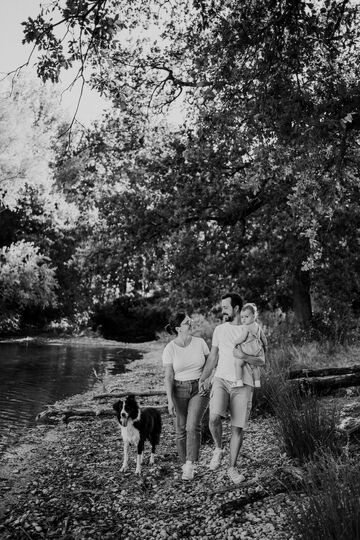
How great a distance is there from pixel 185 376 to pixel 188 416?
19.2 inches

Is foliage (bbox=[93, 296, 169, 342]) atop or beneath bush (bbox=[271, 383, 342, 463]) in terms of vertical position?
atop

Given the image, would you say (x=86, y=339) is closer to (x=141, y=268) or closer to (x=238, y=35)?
(x=141, y=268)

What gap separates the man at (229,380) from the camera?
669 cm

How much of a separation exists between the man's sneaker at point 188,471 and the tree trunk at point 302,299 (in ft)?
40.3

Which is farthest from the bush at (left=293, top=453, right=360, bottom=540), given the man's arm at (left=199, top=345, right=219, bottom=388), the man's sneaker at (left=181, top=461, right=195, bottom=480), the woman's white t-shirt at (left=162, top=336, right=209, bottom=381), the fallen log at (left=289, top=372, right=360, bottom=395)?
the fallen log at (left=289, top=372, right=360, bottom=395)

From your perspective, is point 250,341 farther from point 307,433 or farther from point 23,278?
point 23,278

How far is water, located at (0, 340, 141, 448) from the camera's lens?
1295cm

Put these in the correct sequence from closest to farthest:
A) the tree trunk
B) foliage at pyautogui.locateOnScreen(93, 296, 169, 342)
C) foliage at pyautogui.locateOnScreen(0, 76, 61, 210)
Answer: the tree trunk, foliage at pyautogui.locateOnScreen(0, 76, 61, 210), foliage at pyautogui.locateOnScreen(93, 296, 169, 342)

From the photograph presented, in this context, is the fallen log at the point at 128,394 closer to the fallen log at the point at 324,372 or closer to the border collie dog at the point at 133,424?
the fallen log at the point at 324,372

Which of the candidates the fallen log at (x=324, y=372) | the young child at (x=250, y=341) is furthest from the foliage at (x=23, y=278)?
the young child at (x=250, y=341)

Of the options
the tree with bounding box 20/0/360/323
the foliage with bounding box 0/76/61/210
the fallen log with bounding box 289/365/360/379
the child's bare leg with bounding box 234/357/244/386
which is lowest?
the fallen log with bounding box 289/365/360/379

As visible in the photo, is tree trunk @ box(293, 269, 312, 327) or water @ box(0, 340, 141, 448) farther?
tree trunk @ box(293, 269, 312, 327)

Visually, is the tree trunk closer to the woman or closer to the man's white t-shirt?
the woman

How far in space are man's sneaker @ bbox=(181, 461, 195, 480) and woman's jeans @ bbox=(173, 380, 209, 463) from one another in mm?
62
